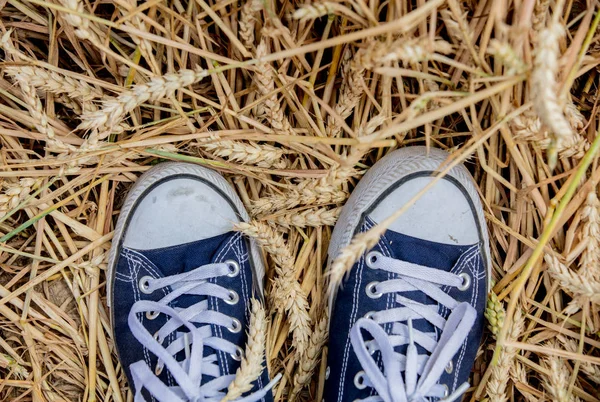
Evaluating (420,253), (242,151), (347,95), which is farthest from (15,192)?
(420,253)

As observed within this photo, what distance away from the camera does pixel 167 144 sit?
56.5 inches

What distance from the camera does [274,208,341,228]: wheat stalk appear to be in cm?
147

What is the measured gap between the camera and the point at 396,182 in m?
1.47

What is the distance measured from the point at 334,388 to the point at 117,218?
2.81 feet

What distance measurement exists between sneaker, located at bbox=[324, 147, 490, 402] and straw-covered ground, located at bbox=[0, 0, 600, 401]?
7 cm

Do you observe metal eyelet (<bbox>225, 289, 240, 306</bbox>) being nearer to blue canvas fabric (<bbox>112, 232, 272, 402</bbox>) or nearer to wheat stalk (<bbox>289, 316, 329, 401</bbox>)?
blue canvas fabric (<bbox>112, 232, 272, 402</bbox>)

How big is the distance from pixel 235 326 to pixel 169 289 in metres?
0.23

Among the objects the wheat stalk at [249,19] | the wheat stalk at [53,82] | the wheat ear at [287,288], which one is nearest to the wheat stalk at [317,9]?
the wheat stalk at [249,19]

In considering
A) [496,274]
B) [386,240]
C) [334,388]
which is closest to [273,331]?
[334,388]

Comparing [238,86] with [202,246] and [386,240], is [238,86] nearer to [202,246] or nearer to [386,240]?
[202,246]

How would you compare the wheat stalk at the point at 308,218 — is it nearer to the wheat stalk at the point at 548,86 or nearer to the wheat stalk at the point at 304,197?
the wheat stalk at the point at 304,197

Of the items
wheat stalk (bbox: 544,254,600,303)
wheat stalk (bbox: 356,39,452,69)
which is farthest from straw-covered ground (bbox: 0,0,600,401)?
wheat stalk (bbox: 356,39,452,69)

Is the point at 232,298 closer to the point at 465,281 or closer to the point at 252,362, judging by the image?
the point at 252,362

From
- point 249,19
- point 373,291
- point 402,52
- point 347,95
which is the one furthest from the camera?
point 373,291
